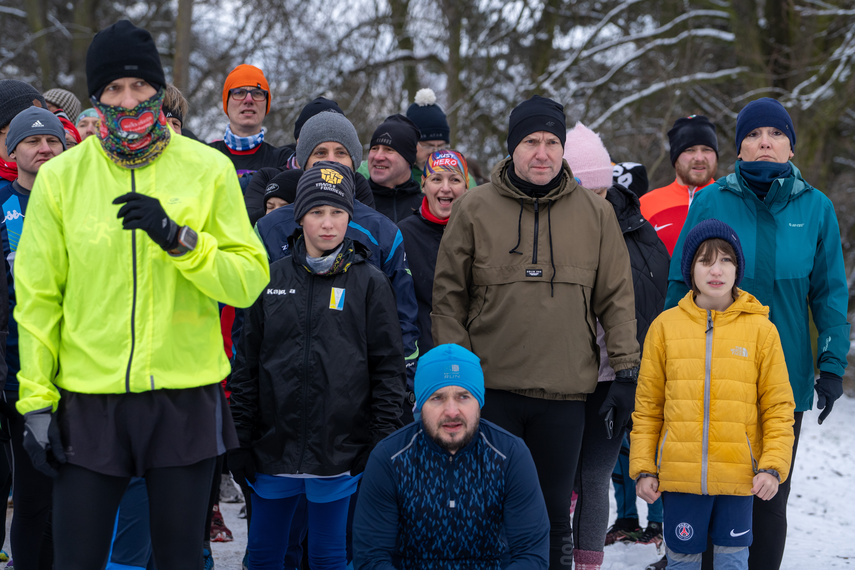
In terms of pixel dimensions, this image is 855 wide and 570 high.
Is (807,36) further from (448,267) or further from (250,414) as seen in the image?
(250,414)

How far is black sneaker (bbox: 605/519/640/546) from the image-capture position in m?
4.70

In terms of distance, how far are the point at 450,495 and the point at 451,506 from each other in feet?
0.12


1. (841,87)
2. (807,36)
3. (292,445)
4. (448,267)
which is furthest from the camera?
(807,36)

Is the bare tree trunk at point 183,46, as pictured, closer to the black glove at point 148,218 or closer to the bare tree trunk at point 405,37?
the bare tree trunk at point 405,37

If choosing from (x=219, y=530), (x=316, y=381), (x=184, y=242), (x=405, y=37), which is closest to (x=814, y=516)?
(x=219, y=530)

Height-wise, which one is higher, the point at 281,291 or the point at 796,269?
the point at 796,269

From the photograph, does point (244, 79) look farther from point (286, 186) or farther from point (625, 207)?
point (625, 207)

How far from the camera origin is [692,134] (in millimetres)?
4895

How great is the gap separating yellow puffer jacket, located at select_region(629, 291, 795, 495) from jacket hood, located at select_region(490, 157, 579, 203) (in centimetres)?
69

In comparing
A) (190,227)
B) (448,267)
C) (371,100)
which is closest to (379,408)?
(448,267)

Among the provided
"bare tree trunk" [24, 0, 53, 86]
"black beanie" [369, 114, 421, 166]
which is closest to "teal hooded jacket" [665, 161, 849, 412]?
"black beanie" [369, 114, 421, 166]

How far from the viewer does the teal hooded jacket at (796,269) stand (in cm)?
355

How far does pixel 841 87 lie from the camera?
9.48 metres

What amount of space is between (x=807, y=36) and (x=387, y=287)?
8.96m
